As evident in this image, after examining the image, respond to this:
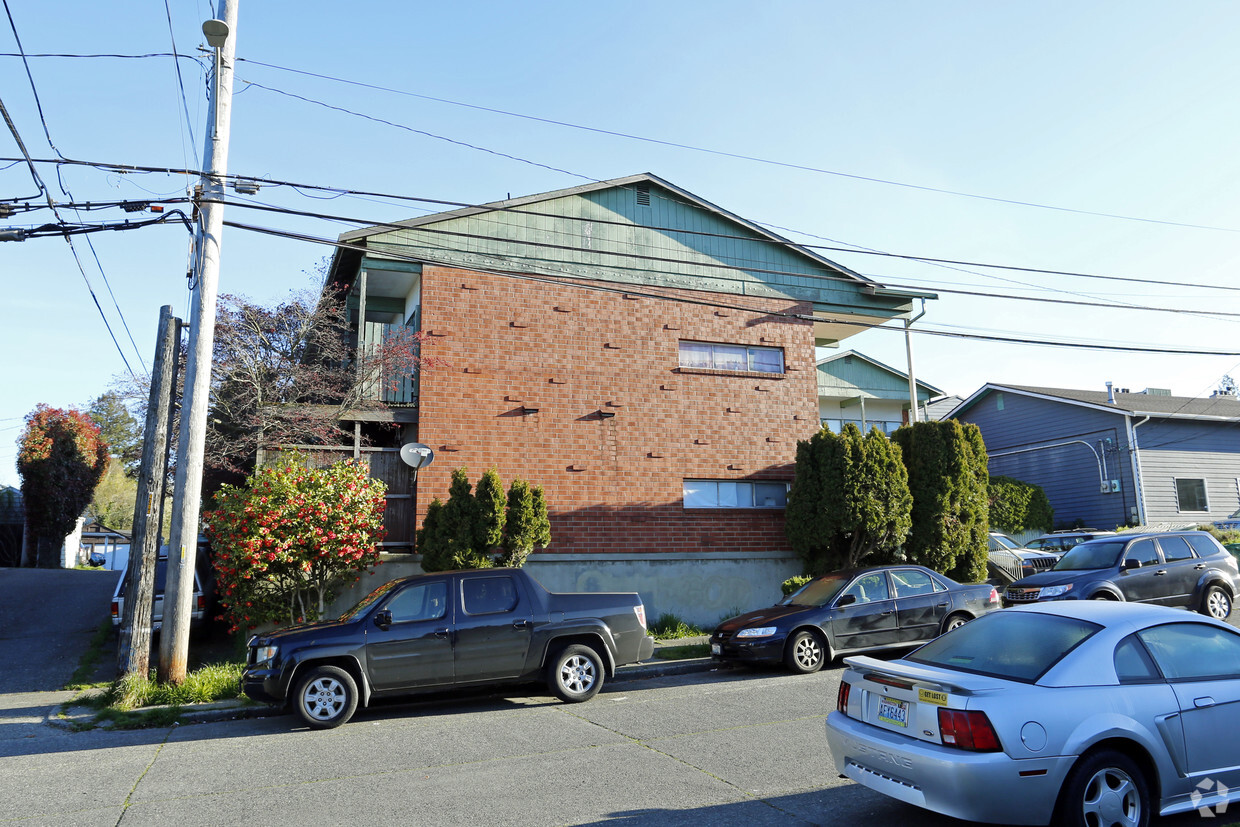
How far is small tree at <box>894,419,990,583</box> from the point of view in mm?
16000

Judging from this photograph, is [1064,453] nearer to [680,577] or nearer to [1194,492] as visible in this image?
[1194,492]

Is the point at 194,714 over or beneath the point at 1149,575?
beneath

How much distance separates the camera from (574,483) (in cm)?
1599

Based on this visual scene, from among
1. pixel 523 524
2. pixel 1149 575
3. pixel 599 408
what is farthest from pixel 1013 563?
pixel 523 524

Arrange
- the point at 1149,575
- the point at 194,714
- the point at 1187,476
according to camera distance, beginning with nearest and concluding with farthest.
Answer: the point at 194,714
the point at 1149,575
the point at 1187,476

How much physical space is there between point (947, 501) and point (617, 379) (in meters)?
6.69

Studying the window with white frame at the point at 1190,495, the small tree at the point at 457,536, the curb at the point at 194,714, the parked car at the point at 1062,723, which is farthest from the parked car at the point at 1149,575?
the window with white frame at the point at 1190,495

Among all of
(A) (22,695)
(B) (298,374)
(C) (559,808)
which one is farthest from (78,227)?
(C) (559,808)

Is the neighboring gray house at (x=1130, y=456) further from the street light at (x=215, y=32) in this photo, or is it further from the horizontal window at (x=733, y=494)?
the street light at (x=215, y=32)

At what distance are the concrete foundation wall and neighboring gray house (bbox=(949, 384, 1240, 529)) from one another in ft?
52.1

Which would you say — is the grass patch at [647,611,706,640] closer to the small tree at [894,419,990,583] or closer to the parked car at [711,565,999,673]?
the parked car at [711,565,999,673]

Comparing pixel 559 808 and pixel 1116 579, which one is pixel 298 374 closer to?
pixel 559 808

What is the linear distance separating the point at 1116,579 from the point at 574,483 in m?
9.13

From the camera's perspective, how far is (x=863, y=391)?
2883 centimetres
